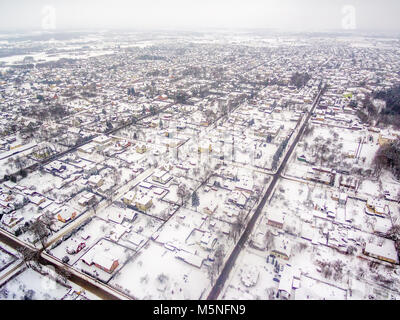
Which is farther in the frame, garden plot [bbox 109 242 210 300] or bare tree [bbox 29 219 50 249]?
bare tree [bbox 29 219 50 249]

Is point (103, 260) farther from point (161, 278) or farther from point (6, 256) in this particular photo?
point (6, 256)

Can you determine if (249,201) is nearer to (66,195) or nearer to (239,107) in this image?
(66,195)

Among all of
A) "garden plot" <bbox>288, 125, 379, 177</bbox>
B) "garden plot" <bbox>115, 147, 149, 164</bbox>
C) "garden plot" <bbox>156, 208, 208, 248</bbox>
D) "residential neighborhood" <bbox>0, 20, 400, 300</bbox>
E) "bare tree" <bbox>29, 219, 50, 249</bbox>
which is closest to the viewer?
"residential neighborhood" <bbox>0, 20, 400, 300</bbox>

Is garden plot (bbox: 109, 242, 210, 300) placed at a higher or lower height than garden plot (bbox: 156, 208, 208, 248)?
lower

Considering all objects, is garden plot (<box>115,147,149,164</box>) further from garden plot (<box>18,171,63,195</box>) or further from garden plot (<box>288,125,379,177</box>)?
garden plot (<box>288,125,379,177</box>)

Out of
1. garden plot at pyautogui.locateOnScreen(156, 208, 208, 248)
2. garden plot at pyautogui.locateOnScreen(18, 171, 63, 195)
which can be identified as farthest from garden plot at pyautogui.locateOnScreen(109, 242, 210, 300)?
garden plot at pyautogui.locateOnScreen(18, 171, 63, 195)

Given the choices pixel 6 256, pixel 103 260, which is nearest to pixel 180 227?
pixel 103 260

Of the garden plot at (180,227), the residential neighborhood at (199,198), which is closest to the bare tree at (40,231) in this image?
the residential neighborhood at (199,198)

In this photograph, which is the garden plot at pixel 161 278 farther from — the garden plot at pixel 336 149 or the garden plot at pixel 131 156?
the garden plot at pixel 336 149
